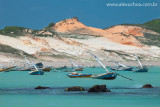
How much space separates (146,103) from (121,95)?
23.8 ft

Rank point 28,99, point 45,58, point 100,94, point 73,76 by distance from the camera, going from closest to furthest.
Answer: point 28,99 → point 100,94 → point 73,76 → point 45,58

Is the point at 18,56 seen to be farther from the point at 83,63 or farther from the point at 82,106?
the point at 82,106

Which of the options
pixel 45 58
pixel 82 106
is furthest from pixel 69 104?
pixel 45 58

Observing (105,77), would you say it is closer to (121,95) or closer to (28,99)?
(121,95)

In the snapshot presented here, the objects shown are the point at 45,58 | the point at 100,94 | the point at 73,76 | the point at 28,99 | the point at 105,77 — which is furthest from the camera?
the point at 45,58

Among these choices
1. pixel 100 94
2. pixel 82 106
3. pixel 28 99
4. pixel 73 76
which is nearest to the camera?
pixel 82 106

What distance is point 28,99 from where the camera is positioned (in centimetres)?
4672

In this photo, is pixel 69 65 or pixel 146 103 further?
pixel 69 65

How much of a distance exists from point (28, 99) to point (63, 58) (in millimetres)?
150824

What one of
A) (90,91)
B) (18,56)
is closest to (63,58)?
(18,56)

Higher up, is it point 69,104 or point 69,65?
point 69,65

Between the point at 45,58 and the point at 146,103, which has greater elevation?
the point at 45,58

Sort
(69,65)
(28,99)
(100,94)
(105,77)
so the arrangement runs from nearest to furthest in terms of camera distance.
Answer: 1. (28,99)
2. (100,94)
3. (105,77)
4. (69,65)

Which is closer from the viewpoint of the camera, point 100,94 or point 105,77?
point 100,94
